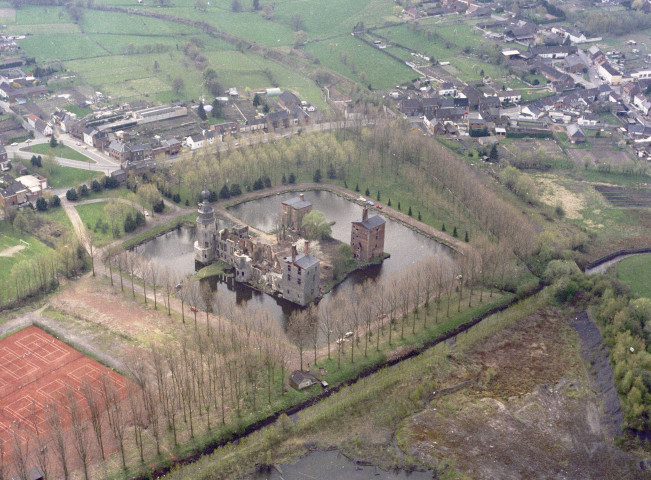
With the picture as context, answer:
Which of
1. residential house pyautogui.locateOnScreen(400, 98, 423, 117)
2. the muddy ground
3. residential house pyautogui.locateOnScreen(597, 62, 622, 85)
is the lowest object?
the muddy ground

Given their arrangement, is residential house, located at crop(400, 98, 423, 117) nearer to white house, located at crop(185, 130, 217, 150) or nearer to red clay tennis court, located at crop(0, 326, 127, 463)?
white house, located at crop(185, 130, 217, 150)

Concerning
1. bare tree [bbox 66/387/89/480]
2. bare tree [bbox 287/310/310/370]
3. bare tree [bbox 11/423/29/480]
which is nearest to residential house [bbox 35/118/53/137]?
bare tree [bbox 287/310/310/370]

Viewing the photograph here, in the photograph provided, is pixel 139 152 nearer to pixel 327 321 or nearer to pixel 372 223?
pixel 372 223

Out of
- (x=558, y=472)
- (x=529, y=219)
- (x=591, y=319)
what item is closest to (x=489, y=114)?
(x=529, y=219)

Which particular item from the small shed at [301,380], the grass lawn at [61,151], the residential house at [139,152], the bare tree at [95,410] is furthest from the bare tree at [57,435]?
the grass lawn at [61,151]

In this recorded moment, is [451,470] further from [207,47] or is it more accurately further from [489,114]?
[207,47]

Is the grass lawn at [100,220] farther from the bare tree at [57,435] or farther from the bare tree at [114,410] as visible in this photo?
the bare tree at [57,435]
